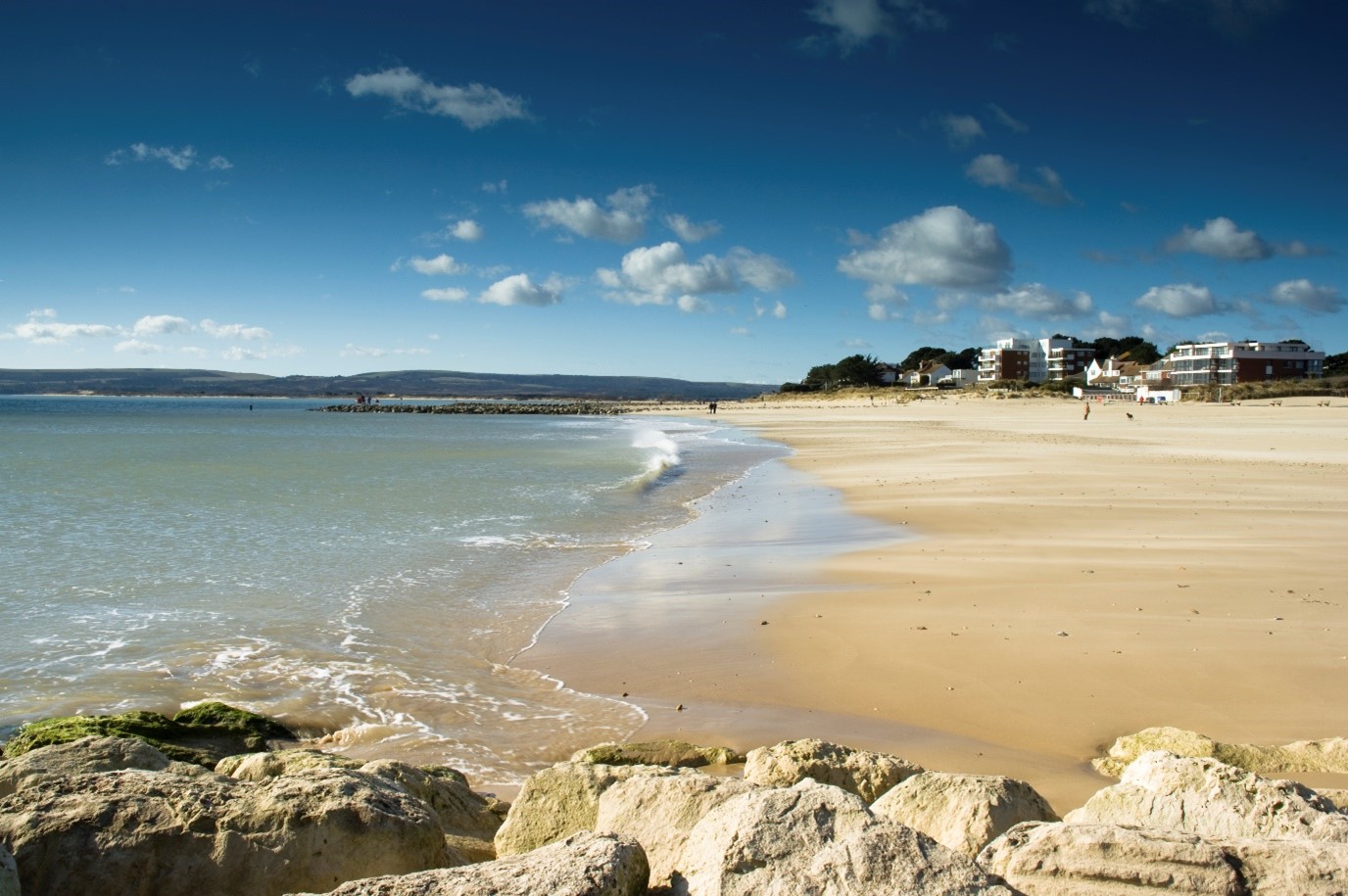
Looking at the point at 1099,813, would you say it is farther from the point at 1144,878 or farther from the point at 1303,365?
the point at 1303,365

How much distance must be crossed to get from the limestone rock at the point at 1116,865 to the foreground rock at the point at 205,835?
2.02 metres

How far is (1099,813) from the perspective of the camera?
11.1ft

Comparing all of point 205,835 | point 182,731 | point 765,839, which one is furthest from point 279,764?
point 765,839

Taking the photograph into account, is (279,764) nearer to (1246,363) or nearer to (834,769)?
(834,769)

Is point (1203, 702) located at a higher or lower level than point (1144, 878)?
lower

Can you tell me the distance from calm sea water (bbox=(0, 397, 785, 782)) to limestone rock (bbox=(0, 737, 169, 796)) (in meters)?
1.73

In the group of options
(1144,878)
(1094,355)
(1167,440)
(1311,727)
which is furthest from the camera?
(1094,355)

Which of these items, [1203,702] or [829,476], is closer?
[1203,702]

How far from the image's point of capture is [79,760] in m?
3.92

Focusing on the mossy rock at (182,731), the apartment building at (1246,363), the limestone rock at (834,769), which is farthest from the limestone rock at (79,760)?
the apartment building at (1246,363)

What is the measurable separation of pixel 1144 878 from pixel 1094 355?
15352cm

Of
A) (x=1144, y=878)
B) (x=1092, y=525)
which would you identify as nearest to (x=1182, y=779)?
(x=1144, y=878)

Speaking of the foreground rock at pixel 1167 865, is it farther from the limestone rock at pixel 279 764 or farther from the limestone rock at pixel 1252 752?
the limestone rock at pixel 279 764

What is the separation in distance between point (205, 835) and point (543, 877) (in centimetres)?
137
